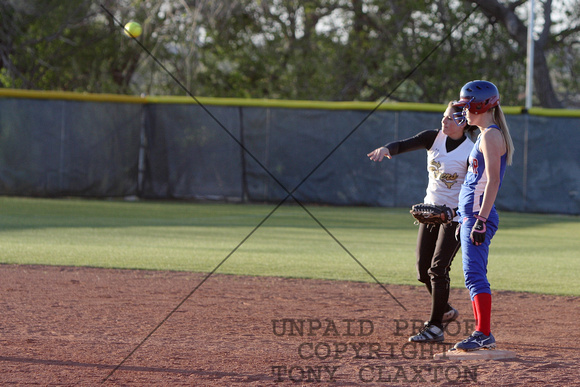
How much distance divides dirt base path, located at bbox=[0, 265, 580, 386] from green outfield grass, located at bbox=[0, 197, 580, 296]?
0.83 meters

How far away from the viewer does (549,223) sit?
1580 centimetres

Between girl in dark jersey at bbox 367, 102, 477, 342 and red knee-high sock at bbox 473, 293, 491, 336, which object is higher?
girl in dark jersey at bbox 367, 102, 477, 342

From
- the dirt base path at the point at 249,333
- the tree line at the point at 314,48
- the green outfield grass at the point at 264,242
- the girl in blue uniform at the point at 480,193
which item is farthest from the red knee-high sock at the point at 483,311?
the tree line at the point at 314,48

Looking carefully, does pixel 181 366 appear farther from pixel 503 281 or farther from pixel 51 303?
pixel 503 281

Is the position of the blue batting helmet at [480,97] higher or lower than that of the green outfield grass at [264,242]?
higher

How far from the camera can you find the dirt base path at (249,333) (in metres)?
4.32

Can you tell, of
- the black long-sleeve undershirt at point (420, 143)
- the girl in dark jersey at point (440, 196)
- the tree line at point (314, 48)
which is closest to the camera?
the girl in dark jersey at point (440, 196)

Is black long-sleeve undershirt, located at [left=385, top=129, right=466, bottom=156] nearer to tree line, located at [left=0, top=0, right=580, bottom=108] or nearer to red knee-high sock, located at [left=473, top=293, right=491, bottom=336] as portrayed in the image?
red knee-high sock, located at [left=473, top=293, right=491, bottom=336]

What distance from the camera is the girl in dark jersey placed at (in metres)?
5.38

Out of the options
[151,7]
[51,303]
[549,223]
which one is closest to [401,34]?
[151,7]

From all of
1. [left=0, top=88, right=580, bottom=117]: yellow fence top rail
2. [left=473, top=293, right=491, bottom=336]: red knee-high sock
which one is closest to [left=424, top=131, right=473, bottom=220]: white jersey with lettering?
[left=473, top=293, right=491, bottom=336]: red knee-high sock

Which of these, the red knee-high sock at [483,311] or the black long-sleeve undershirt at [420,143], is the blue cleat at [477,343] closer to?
the red knee-high sock at [483,311]

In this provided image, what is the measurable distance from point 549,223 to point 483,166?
459 inches

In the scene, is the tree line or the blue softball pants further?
the tree line
